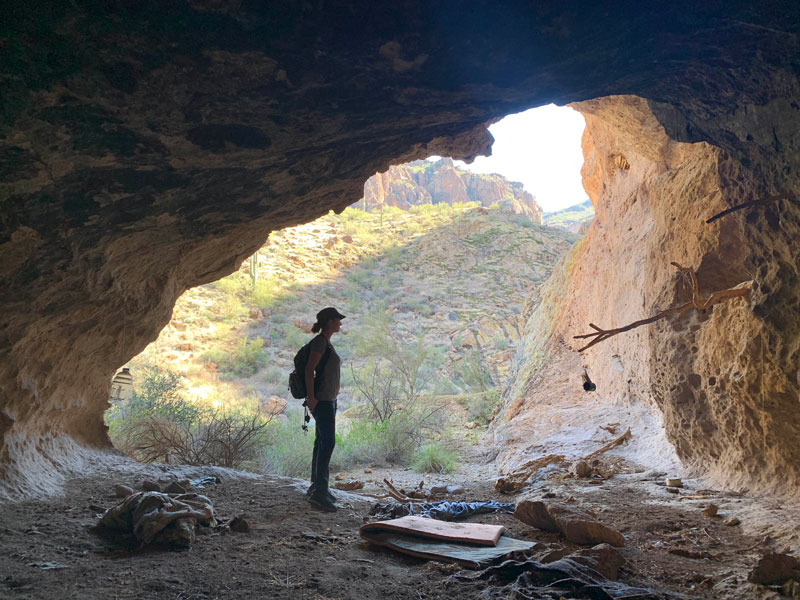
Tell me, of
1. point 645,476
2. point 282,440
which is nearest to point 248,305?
point 282,440

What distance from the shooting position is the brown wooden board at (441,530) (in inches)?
→ 132

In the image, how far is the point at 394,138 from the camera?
3816 mm

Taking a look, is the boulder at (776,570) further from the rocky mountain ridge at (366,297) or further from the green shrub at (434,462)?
the rocky mountain ridge at (366,297)

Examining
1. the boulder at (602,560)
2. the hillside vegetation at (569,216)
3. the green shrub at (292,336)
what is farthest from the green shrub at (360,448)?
the hillside vegetation at (569,216)

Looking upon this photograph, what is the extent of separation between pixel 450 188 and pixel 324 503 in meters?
54.7

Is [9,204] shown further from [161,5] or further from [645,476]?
[645,476]

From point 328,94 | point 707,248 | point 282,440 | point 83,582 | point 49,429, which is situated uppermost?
point 328,94

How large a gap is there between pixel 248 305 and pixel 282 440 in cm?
1402

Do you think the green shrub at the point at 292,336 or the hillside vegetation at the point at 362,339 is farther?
the green shrub at the point at 292,336

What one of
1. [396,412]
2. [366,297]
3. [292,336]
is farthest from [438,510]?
[366,297]

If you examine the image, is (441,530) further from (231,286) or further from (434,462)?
(231,286)

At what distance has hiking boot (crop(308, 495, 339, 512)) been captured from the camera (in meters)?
4.39

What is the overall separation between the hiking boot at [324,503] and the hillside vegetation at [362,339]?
282 cm

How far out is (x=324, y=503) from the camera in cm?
443
